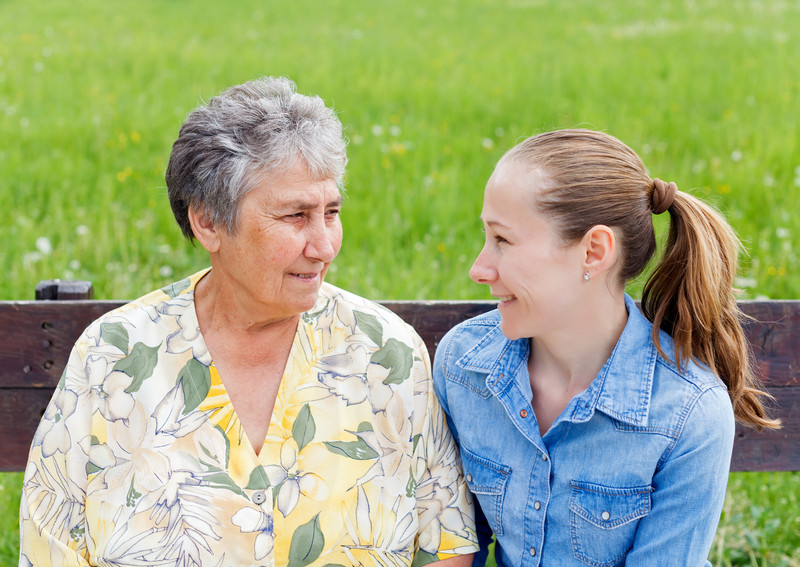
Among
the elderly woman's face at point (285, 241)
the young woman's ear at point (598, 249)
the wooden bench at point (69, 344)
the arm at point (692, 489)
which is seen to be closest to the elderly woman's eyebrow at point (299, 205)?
the elderly woman's face at point (285, 241)

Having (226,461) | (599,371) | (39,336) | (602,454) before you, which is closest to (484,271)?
(599,371)

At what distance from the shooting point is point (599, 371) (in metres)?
1.98

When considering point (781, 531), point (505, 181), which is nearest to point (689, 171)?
point (781, 531)

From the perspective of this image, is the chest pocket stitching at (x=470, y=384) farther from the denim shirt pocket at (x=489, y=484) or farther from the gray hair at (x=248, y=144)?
the gray hair at (x=248, y=144)

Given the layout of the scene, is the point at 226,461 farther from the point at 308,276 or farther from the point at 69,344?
the point at 69,344

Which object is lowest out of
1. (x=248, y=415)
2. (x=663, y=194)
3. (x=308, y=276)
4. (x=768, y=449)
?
(x=768, y=449)

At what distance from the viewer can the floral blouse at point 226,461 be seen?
1.91 meters

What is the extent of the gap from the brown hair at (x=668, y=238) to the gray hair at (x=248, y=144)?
0.44 metres

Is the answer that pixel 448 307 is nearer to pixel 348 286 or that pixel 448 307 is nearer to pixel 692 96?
pixel 348 286

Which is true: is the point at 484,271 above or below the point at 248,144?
below

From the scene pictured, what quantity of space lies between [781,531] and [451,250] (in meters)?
2.08

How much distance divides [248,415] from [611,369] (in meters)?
0.86

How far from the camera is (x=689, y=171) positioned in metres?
5.29

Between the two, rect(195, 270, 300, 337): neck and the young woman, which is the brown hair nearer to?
the young woman
